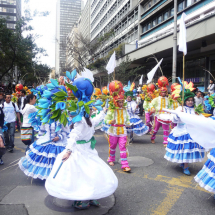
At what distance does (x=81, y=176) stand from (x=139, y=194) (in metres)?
1.32

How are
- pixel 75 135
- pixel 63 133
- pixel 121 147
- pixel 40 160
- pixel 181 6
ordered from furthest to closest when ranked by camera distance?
pixel 181 6 → pixel 121 147 → pixel 63 133 → pixel 40 160 → pixel 75 135

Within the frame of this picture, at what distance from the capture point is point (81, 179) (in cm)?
301

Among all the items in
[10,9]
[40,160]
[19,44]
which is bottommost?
[40,160]

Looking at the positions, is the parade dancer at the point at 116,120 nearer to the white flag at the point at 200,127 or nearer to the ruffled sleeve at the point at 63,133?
the ruffled sleeve at the point at 63,133

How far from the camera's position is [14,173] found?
16.3 feet

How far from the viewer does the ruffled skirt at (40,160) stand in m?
4.18

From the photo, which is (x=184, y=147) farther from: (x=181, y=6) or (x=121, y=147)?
(x=181, y=6)

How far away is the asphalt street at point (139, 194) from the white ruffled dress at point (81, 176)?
1.67 ft

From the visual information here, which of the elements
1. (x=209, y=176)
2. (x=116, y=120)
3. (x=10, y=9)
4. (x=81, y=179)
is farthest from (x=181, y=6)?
(x=10, y=9)

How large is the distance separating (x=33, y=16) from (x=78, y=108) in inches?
718

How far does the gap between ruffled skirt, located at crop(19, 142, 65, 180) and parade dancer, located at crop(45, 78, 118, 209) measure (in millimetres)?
1017

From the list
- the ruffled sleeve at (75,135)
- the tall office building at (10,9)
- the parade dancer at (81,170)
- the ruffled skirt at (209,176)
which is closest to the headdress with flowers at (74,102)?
the parade dancer at (81,170)

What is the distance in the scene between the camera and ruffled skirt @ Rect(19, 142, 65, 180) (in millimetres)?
4180

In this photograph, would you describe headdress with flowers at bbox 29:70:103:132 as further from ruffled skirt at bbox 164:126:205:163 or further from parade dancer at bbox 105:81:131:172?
ruffled skirt at bbox 164:126:205:163
